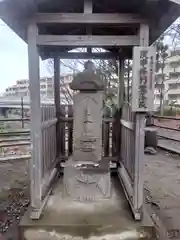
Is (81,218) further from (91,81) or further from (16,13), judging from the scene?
(16,13)

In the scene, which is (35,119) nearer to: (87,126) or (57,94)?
(87,126)

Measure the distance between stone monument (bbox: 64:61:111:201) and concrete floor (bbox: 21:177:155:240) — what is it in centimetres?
36

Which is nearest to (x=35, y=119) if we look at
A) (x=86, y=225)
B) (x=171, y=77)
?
(x=86, y=225)

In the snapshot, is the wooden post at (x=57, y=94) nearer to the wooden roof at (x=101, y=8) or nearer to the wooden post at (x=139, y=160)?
the wooden roof at (x=101, y=8)

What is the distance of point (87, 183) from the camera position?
326 centimetres

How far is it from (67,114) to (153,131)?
4.12 meters

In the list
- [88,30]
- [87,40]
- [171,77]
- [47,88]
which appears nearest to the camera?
[87,40]

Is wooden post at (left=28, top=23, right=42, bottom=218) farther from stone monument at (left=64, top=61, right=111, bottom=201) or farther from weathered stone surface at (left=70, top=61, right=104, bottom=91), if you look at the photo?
weathered stone surface at (left=70, top=61, right=104, bottom=91)

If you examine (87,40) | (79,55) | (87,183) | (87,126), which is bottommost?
(87,183)

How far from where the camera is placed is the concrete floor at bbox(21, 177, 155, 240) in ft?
8.38

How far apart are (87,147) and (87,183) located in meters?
0.54

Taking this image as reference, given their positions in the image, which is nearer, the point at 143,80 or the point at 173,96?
the point at 143,80

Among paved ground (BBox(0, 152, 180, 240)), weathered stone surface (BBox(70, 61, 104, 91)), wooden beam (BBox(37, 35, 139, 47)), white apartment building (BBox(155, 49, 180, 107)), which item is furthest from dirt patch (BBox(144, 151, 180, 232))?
white apartment building (BBox(155, 49, 180, 107))

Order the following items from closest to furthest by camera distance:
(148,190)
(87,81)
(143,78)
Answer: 1. (143,78)
2. (87,81)
3. (148,190)
